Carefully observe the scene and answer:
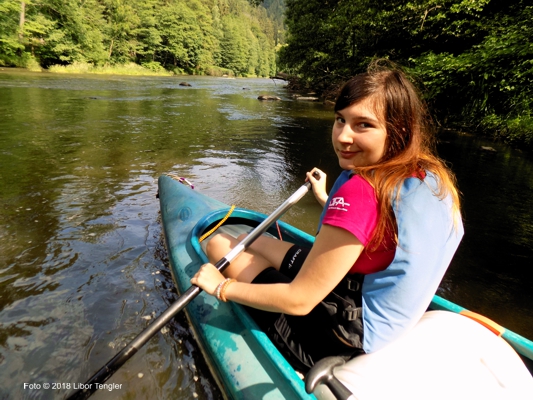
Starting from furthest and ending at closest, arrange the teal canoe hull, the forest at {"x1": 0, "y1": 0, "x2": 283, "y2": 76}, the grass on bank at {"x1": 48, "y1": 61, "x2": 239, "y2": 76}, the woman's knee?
the grass on bank at {"x1": 48, "y1": 61, "x2": 239, "y2": 76} < the forest at {"x1": 0, "y1": 0, "x2": 283, "y2": 76} < the woman's knee < the teal canoe hull

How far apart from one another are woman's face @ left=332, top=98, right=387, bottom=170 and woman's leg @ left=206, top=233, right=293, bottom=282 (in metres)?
0.93

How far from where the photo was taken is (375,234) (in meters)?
1.13

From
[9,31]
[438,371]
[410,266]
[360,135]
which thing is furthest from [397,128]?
[9,31]

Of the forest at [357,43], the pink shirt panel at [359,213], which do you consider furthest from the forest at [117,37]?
the pink shirt panel at [359,213]

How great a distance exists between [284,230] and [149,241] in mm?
1619

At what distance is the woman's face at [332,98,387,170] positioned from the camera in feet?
4.12

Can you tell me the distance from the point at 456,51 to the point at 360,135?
355 inches

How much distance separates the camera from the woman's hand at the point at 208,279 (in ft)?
5.48

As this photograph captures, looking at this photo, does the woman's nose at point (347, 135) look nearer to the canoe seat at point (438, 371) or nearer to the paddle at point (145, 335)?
the canoe seat at point (438, 371)

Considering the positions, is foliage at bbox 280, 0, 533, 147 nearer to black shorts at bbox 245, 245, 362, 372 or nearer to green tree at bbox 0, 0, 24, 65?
black shorts at bbox 245, 245, 362, 372

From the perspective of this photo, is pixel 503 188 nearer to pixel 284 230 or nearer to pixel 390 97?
pixel 284 230

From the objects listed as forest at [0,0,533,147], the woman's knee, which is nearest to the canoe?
the woman's knee

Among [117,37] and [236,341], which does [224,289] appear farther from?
[117,37]

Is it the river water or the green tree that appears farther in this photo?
the green tree
